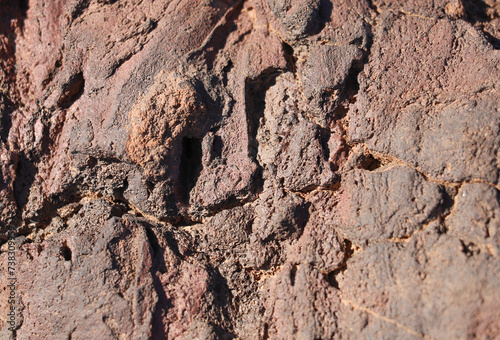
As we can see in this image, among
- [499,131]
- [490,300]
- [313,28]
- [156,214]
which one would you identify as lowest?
[490,300]

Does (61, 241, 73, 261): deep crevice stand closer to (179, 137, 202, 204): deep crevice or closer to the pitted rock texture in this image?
the pitted rock texture

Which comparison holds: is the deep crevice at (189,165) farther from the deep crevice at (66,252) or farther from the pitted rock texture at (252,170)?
the deep crevice at (66,252)

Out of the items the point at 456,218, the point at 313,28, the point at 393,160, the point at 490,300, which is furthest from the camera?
the point at 313,28

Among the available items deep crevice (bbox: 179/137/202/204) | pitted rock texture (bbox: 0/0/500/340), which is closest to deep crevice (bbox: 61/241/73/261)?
pitted rock texture (bbox: 0/0/500/340)

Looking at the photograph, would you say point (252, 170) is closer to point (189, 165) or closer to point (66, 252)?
point (189, 165)

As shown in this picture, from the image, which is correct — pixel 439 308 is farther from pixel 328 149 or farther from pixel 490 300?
pixel 328 149

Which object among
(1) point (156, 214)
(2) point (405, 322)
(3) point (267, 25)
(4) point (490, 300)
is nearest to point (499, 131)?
(4) point (490, 300)

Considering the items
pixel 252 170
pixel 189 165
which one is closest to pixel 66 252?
pixel 189 165

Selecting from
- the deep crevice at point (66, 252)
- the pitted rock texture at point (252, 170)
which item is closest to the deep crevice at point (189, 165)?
the pitted rock texture at point (252, 170)

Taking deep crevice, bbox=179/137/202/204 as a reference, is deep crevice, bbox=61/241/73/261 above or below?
below
